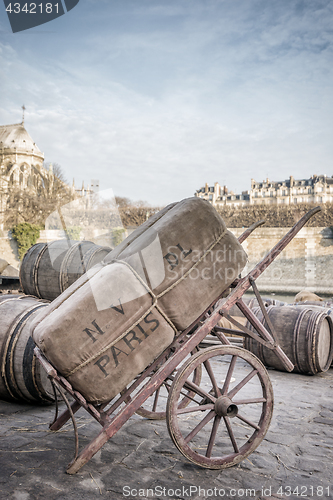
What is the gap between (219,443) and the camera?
9.71 feet

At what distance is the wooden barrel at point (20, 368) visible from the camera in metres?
3.57

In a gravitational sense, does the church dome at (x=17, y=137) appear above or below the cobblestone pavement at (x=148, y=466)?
above

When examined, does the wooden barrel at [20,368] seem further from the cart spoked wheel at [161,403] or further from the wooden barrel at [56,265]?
the wooden barrel at [56,265]

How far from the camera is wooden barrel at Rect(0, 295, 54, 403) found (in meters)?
3.57

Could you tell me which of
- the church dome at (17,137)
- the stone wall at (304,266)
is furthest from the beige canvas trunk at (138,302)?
the church dome at (17,137)

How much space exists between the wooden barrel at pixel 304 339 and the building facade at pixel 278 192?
57.5 m

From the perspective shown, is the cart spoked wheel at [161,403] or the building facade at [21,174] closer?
the cart spoked wheel at [161,403]

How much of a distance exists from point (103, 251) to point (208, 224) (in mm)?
3729

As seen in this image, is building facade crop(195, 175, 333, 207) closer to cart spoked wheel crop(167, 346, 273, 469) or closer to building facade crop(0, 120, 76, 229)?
building facade crop(0, 120, 76, 229)

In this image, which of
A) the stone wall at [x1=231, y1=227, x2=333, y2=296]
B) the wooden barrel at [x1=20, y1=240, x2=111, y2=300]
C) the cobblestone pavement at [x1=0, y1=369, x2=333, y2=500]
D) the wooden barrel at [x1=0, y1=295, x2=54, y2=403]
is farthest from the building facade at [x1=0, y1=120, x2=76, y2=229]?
the cobblestone pavement at [x1=0, y1=369, x2=333, y2=500]

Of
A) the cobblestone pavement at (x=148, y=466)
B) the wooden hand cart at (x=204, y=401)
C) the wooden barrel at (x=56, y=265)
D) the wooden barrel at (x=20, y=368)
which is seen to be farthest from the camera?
the wooden barrel at (x=56, y=265)

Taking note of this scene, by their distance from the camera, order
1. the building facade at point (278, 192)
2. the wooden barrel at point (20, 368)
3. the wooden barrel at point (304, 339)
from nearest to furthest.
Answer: the wooden barrel at point (20, 368) < the wooden barrel at point (304, 339) < the building facade at point (278, 192)

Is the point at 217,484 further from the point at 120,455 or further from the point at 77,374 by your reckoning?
the point at 77,374

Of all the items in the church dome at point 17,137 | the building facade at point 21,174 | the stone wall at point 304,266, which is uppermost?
the church dome at point 17,137
